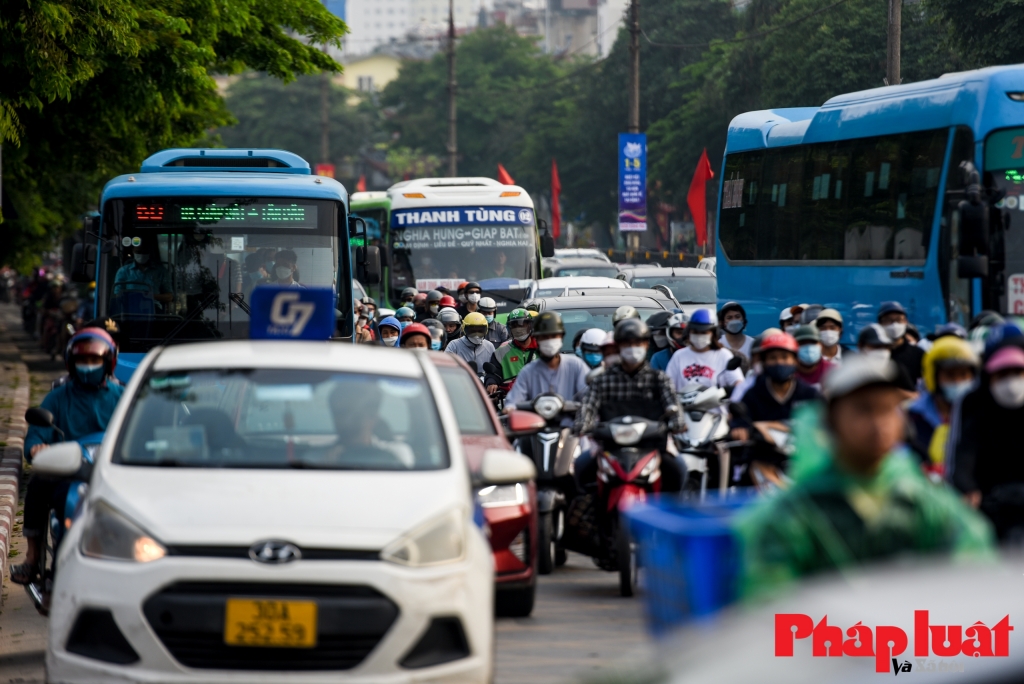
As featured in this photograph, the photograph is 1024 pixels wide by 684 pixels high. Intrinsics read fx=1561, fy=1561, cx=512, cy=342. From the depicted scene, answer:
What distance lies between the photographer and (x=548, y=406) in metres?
9.51

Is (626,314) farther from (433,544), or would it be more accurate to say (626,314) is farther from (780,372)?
(433,544)

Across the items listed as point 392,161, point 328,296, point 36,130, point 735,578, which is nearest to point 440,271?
point 36,130

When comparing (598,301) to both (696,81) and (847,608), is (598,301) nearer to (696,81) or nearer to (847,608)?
(847,608)

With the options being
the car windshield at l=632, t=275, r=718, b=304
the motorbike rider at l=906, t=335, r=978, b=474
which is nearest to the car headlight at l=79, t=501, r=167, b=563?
the motorbike rider at l=906, t=335, r=978, b=474

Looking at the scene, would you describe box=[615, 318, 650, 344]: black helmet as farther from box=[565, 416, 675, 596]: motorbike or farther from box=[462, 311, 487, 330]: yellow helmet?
box=[462, 311, 487, 330]: yellow helmet

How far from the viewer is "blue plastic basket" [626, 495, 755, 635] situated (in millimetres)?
3928

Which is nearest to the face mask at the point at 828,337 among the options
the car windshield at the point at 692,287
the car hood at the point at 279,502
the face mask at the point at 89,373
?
the face mask at the point at 89,373

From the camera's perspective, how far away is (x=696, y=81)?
5897 centimetres

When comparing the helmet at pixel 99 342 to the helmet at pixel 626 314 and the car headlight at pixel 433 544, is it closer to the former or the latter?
the car headlight at pixel 433 544

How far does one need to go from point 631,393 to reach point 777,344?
1114 mm

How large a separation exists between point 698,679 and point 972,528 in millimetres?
879

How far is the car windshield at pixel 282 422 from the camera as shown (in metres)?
6.16

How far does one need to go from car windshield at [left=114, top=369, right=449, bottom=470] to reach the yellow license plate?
31.6 inches

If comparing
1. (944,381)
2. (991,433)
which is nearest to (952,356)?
(944,381)
